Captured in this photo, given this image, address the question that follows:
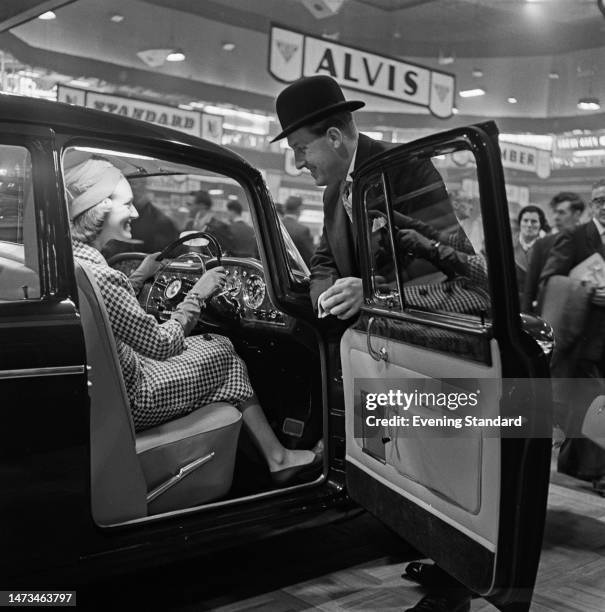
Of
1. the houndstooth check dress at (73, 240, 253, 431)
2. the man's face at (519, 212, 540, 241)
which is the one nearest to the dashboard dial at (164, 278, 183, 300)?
the houndstooth check dress at (73, 240, 253, 431)

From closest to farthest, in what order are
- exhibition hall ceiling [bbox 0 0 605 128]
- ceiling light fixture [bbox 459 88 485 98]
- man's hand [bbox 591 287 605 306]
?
1. man's hand [bbox 591 287 605 306]
2. exhibition hall ceiling [bbox 0 0 605 128]
3. ceiling light fixture [bbox 459 88 485 98]

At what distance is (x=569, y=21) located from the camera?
10.7 metres

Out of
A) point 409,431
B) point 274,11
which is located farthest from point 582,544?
point 274,11

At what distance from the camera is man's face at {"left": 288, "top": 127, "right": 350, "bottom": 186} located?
2.90m

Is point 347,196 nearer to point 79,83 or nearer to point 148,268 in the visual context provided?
point 148,268

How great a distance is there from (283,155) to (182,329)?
359 inches

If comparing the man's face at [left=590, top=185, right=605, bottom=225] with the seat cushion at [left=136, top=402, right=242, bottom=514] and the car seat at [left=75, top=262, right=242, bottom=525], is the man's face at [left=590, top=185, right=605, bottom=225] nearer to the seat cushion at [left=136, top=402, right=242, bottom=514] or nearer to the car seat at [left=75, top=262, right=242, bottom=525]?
the seat cushion at [left=136, top=402, right=242, bottom=514]

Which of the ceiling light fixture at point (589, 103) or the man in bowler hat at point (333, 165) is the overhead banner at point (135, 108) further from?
the man in bowler hat at point (333, 165)

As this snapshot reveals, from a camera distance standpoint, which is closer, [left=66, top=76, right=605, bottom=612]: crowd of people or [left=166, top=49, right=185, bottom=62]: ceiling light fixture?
[left=66, top=76, right=605, bottom=612]: crowd of people

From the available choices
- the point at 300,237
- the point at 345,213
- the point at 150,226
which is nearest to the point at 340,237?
the point at 345,213

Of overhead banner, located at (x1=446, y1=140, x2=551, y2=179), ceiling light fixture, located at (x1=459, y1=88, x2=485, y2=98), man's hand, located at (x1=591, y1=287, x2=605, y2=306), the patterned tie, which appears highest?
ceiling light fixture, located at (x1=459, y1=88, x2=485, y2=98)

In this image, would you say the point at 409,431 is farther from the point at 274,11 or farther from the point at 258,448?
the point at 274,11

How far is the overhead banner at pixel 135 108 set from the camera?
871 cm

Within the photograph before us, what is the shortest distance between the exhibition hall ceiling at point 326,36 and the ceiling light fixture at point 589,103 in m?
0.12
